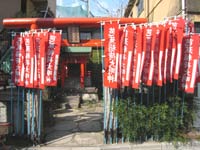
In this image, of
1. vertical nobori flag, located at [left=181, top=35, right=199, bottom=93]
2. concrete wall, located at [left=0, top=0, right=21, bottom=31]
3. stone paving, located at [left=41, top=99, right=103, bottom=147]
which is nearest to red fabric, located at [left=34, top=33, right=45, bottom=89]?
stone paving, located at [left=41, top=99, right=103, bottom=147]

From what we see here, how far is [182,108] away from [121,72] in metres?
1.79

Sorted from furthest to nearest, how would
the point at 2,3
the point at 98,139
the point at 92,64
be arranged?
the point at 92,64, the point at 2,3, the point at 98,139

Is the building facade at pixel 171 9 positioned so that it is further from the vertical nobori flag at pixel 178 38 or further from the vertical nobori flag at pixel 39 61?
the vertical nobori flag at pixel 39 61

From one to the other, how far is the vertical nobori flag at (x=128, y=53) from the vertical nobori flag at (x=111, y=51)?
187mm

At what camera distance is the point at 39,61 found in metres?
8.82

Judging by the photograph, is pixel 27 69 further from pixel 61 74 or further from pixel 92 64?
pixel 92 64

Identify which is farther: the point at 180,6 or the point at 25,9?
the point at 25,9

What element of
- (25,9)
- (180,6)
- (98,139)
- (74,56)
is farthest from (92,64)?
(98,139)

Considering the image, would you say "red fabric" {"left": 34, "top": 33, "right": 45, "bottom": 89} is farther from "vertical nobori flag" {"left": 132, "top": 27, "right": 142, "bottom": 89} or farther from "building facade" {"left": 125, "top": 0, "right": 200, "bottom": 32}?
"building facade" {"left": 125, "top": 0, "right": 200, "bottom": 32}

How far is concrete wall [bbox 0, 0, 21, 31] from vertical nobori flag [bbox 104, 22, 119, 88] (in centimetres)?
1137

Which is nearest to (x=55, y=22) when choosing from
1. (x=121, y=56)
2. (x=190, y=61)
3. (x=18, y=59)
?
(x=18, y=59)

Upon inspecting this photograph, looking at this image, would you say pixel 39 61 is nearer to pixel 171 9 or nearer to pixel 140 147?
pixel 140 147

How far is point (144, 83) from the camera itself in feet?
28.6

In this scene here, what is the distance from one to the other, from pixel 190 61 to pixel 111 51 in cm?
190
